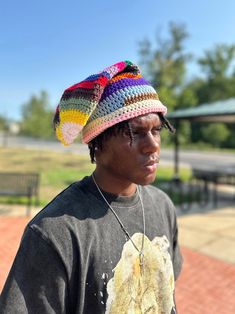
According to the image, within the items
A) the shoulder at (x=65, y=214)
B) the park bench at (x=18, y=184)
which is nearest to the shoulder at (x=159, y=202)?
the shoulder at (x=65, y=214)

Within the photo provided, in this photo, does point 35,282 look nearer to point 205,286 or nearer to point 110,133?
point 110,133

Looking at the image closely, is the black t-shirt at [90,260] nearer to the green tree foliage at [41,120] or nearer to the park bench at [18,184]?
the park bench at [18,184]

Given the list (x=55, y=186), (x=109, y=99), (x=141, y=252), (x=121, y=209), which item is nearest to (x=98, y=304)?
(x=141, y=252)

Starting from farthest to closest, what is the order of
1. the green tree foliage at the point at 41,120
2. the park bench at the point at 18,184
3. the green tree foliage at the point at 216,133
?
1. the green tree foliage at the point at 41,120
2. the green tree foliage at the point at 216,133
3. the park bench at the point at 18,184

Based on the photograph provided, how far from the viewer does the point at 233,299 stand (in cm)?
393

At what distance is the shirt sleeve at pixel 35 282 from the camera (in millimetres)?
1161

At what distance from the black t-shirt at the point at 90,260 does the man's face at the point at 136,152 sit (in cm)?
14

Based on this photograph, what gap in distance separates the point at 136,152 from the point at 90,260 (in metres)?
0.48

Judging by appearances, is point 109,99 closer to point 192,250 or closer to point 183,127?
point 192,250

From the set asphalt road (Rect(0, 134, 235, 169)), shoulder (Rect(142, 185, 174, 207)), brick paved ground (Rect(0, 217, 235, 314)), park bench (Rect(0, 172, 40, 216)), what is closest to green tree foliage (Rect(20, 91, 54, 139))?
asphalt road (Rect(0, 134, 235, 169))

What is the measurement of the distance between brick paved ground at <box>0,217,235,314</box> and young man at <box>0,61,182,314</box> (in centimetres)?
252

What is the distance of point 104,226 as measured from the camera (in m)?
1.37

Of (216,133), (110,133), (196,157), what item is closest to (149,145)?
(110,133)

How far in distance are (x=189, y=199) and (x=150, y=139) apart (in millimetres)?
8223
